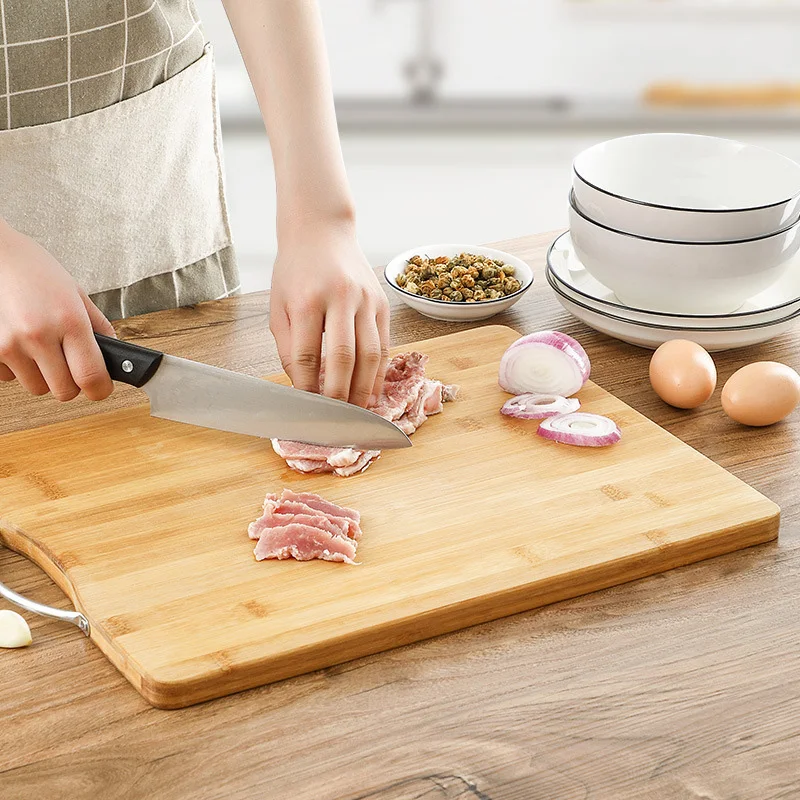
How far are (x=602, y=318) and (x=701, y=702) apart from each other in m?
0.75

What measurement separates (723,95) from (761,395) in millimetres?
2637

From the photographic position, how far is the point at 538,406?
1.41 m

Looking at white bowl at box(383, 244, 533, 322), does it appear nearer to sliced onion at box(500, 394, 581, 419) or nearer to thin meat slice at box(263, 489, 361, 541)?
sliced onion at box(500, 394, 581, 419)

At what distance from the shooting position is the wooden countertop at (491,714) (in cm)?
89

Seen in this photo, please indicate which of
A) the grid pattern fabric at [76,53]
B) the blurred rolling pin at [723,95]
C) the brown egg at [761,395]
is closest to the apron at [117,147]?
the grid pattern fabric at [76,53]

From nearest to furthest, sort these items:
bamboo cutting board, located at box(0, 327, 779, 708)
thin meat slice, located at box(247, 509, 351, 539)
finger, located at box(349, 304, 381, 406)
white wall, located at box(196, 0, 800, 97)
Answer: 1. bamboo cutting board, located at box(0, 327, 779, 708)
2. thin meat slice, located at box(247, 509, 351, 539)
3. finger, located at box(349, 304, 381, 406)
4. white wall, located at box(196, 0, 800, 97)

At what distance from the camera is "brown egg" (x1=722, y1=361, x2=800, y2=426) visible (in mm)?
1393

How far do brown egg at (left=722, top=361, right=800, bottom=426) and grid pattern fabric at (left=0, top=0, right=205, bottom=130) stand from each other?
3.27 feet

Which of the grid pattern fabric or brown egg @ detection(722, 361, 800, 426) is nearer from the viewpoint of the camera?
brown egg @ detection(722, 361, 800, 426)

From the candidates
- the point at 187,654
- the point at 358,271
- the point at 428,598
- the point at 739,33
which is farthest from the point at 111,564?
the point at 739,33

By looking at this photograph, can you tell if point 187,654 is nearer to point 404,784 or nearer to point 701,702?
point 404,784


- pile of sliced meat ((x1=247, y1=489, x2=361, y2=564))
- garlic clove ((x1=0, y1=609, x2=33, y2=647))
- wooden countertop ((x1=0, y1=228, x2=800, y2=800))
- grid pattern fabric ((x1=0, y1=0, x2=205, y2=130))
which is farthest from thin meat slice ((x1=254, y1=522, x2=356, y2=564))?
grid pattern fabric ((x1=0, y1=0, x2=205, y2=130))

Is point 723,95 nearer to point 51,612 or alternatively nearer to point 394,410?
point 394,410

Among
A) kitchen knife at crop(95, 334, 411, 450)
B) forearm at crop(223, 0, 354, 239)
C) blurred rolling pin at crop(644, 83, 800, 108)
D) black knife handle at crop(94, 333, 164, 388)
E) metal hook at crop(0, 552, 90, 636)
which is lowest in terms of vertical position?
blurred rolling pin at crop(644, 83, 800, 108)
